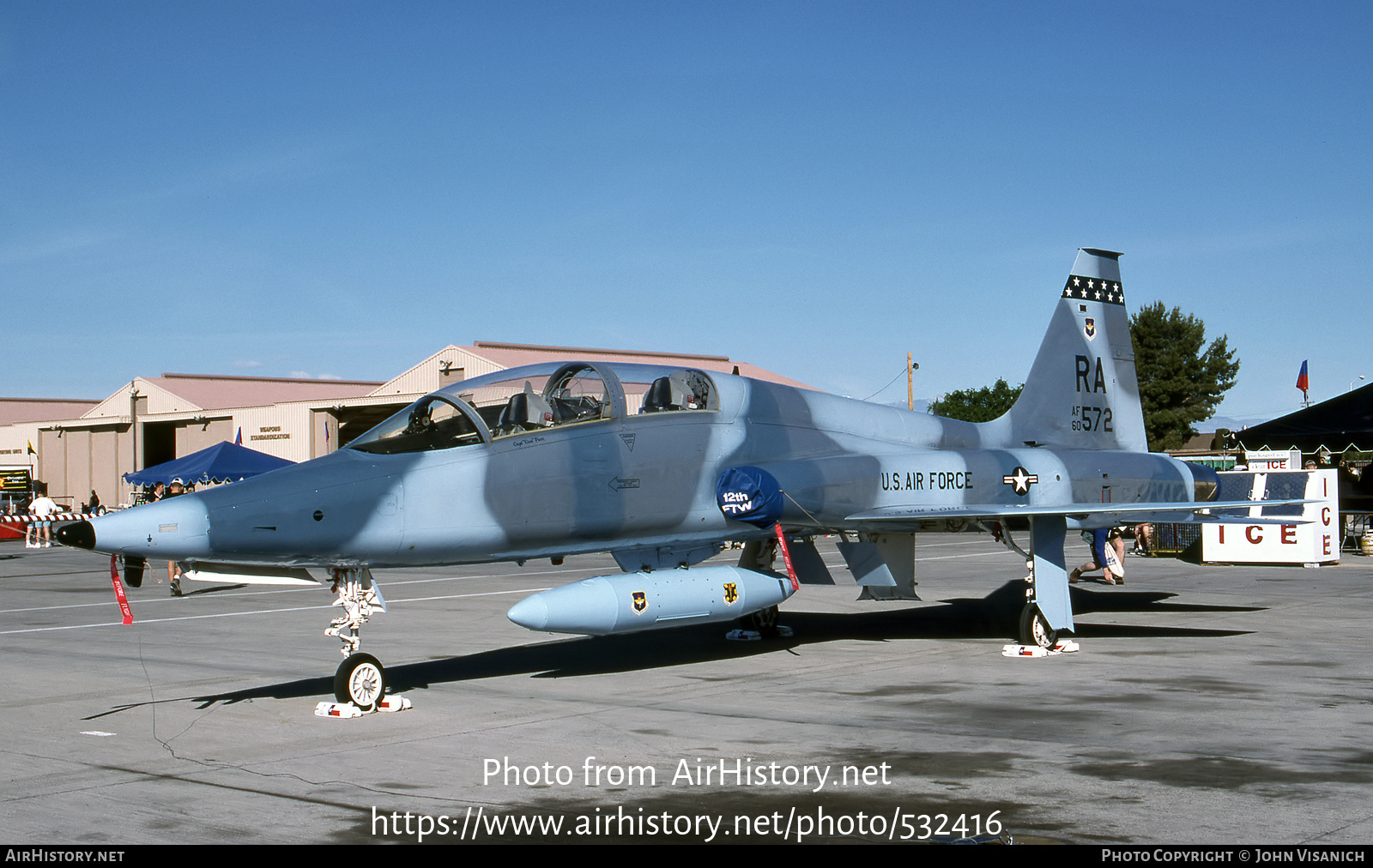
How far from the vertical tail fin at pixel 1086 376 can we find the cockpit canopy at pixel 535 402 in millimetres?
5906

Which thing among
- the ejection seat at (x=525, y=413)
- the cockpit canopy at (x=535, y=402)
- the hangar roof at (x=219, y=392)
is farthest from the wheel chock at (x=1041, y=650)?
the hangar roof at (x=219, y=392)

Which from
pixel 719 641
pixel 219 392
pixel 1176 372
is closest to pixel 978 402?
pixel 1176 372

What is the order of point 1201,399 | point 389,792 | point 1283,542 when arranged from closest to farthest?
1. point 389,792
2. point 1283,542
3. point 1201,399

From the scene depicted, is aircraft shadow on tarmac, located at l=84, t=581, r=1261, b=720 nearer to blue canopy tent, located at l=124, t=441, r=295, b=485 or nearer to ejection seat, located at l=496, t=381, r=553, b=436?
ejection seat, located at l=496, t=381, r=553, b=436

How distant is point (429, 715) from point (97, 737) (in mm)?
2370

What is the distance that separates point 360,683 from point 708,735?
2922 mm

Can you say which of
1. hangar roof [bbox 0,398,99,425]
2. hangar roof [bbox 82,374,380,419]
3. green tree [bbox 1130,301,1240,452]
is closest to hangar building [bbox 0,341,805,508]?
hangar roof [bbox 82,374,380,419]

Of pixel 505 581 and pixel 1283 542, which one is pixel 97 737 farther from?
pixel 1283 542

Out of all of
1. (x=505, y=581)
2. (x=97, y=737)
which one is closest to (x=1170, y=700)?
(x=97, y=737)

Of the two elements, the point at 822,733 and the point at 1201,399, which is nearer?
the point at 822,733

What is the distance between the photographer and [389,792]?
6.79m

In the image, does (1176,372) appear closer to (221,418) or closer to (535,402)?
(221,418)

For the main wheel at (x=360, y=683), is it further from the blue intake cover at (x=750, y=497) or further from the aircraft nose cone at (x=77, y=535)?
the blue intake cover at (x=750, y=497)

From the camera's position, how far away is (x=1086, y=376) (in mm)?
16250
